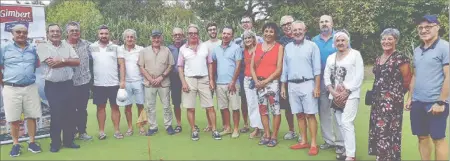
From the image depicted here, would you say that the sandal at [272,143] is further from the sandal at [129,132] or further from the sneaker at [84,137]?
the sneaker at [84,137]

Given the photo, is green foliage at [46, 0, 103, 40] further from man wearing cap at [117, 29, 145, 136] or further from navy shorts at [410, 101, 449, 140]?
→ navy shorts at [410, 101, 449, 140]

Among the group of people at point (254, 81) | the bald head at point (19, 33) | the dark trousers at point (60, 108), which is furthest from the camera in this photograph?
the dark trousers at point (60, 108)

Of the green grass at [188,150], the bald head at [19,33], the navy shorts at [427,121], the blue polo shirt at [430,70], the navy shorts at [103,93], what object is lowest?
the green grass at [188,150]

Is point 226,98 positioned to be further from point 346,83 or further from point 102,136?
point 346,83

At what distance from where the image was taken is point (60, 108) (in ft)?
14.9

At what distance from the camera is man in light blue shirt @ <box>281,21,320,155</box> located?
167 inches

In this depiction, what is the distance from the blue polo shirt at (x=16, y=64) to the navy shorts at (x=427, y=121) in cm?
364

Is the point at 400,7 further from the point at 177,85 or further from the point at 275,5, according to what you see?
the point at 177,85

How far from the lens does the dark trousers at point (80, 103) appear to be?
487 cm

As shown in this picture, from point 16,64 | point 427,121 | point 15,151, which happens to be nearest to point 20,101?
point 16,64

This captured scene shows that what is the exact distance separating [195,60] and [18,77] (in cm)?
189

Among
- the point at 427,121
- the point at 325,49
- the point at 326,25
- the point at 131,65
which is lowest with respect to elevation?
the point at 427,121

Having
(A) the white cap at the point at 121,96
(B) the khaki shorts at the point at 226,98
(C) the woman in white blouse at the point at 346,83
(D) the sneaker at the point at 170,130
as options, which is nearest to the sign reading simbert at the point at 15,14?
(A) the white cap at the point at 121,96

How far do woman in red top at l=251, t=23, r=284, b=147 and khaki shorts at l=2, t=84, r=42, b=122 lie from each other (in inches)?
90.5
